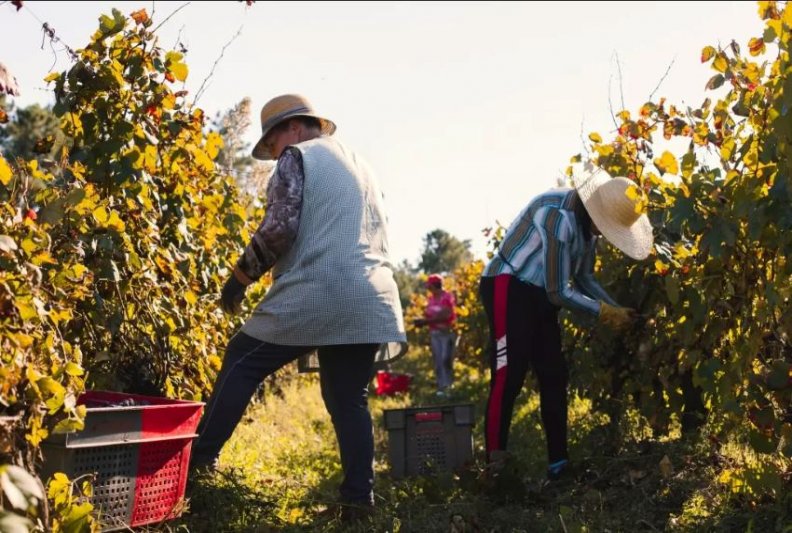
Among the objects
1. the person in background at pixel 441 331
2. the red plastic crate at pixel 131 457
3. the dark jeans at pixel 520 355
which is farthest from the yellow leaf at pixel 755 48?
the person in background at pixel 441 331

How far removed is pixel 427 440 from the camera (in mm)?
4500

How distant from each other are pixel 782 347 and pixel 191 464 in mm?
2121

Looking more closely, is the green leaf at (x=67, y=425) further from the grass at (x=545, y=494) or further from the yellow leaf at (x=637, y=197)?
the yellow leaf at (x=637, y=197)

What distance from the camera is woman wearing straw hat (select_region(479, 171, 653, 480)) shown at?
3908mm

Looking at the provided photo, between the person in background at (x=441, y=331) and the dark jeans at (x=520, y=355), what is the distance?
4.76m

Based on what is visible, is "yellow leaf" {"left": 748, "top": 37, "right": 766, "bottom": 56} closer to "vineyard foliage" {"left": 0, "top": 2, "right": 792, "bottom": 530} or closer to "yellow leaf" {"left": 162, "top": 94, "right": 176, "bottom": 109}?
"vineyard foliage" {"left": 0, "top": 2, "right": 792, "bottom": 530}

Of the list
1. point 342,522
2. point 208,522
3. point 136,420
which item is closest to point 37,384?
point 136,420

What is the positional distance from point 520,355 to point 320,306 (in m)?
1.20

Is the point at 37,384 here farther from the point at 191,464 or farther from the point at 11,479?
the point at 191,464

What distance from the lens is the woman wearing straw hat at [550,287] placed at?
3908 mm

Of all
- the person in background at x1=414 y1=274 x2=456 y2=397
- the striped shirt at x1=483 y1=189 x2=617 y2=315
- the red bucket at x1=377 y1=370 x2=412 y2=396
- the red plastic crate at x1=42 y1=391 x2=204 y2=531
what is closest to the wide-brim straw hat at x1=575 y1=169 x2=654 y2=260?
the striped shirt at x1=483 y1=189 x2=617 y2=315

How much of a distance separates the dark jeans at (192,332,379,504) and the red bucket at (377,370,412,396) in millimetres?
5150

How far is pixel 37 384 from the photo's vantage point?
6.69 ft

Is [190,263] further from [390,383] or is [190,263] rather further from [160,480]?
[390,383]
